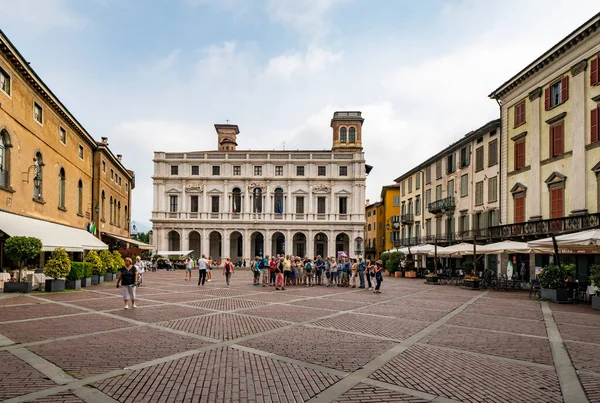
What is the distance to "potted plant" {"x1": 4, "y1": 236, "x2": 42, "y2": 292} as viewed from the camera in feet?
51.1

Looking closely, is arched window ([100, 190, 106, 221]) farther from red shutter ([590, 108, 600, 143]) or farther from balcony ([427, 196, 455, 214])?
red shutter ([590, 108, 600, 143])

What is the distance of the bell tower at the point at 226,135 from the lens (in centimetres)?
7006

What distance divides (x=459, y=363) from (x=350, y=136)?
58.9 m

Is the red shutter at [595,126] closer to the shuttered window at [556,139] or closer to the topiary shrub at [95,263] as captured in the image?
the shuttered window at [556,139]

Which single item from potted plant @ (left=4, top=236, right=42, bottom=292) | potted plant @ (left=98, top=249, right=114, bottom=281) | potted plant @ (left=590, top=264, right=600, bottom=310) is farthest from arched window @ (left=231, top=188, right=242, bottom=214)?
potted plant @ (left=590, top=264, right=600, bottom=310)

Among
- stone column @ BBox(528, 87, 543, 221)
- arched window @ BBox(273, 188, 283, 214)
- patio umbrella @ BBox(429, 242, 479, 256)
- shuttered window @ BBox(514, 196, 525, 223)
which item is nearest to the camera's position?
patio umbrella @ BBox(429, 242, 479, 256)

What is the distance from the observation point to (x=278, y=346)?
797 cm

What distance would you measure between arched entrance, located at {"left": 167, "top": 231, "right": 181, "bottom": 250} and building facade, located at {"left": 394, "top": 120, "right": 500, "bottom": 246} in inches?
1171

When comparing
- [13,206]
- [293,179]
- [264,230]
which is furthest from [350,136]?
[13,206]

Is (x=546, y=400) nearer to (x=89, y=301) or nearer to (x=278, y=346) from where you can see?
(x=278, y=346)

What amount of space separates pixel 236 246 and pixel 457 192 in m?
31.8

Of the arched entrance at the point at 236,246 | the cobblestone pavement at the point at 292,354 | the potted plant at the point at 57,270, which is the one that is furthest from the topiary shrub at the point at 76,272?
the arched entrance at the point at 236,246

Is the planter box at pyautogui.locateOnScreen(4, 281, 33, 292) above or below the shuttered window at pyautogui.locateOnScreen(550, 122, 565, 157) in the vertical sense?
below

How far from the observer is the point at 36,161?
2152 centimetres
